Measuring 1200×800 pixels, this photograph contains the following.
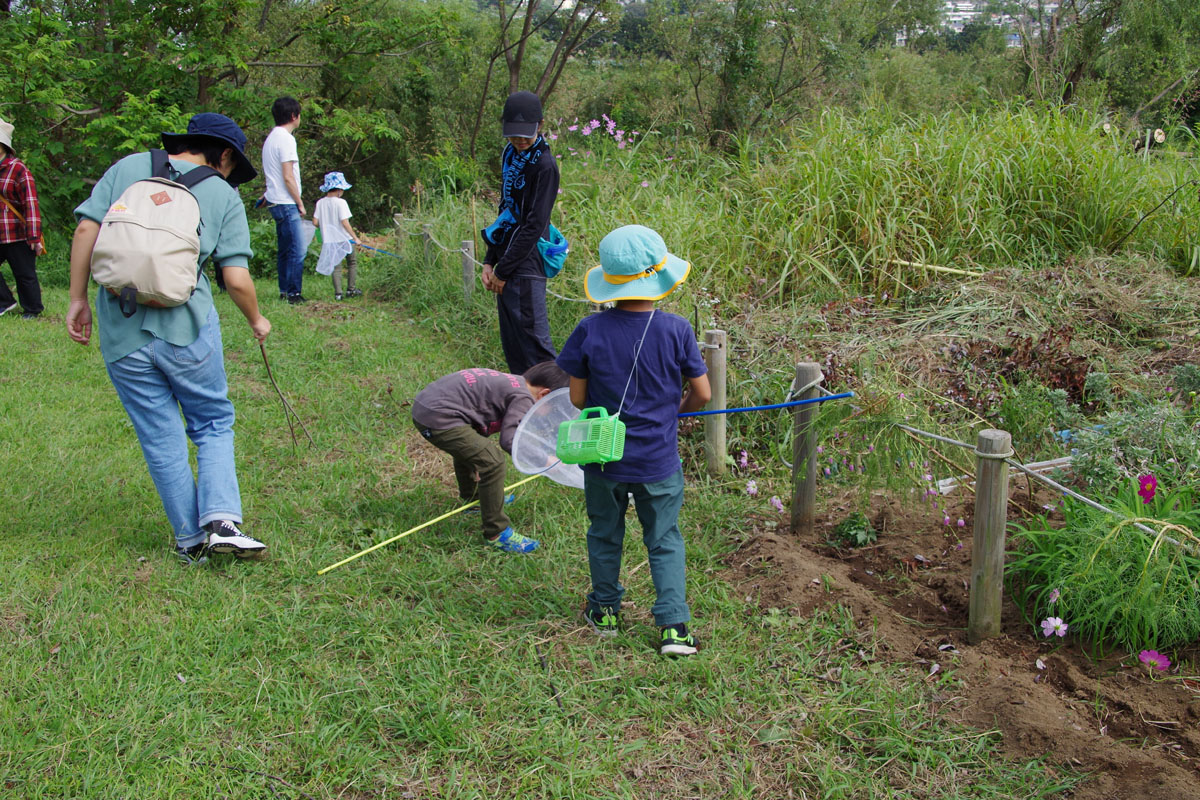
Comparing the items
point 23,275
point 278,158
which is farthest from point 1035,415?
point 23,275

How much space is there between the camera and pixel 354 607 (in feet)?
11.3

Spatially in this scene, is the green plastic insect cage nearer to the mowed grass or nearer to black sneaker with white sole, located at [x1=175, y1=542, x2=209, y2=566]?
the mowed grass

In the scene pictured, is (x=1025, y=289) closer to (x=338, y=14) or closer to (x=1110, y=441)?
(x=1110, y=441)

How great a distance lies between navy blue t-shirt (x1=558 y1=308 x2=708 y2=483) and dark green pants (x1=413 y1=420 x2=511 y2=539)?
864 mm

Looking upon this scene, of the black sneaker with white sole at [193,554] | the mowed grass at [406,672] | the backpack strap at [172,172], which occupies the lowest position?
the mowed grass at [406,672]

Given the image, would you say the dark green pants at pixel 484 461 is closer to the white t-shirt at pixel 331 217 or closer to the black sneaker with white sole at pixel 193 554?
the black sneaker with white sole at pixel 193 554

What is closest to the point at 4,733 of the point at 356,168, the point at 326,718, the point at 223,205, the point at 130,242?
the point at 326,718

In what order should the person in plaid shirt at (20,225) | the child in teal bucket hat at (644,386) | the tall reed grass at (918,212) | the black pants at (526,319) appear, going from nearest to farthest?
the child in teal bucket hat at (644,386) < the black pants at (526,319) < the tall reed grass at (918,212) < the person in plaid shirt at (20,225)

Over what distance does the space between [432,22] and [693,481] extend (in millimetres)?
10737

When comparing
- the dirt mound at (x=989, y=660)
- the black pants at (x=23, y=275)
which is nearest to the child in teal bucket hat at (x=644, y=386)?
the dirt mound at (x=989, y=660)

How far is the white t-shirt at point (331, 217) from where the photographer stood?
8.52 metres

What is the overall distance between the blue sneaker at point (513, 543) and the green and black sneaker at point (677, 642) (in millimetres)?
948

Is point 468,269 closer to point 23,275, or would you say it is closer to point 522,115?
point 522,115

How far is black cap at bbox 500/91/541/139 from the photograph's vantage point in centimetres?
454
